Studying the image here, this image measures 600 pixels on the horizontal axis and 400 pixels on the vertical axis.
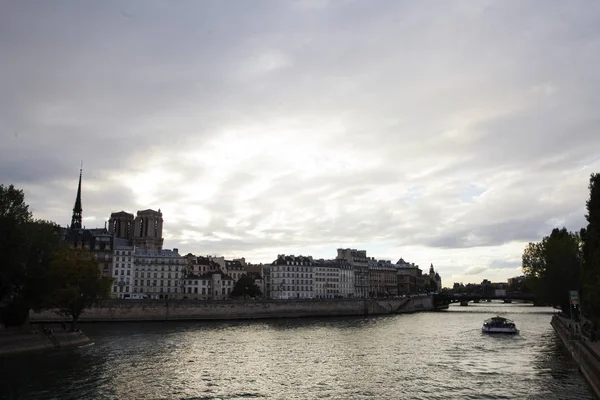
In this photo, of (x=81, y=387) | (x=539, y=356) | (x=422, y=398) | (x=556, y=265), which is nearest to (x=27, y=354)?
(x=81, y=387)

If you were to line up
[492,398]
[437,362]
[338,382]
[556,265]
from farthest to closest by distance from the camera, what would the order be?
[556,265] < [437,362] < [338,382] < [492,398]

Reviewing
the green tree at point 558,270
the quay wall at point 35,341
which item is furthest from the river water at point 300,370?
the green tree at point 558,270

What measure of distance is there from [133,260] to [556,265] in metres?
119

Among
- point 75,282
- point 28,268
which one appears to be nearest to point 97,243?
point 75,282

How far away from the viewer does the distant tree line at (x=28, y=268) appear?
55156 mm

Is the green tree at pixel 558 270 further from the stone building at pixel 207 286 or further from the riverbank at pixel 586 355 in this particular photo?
the stone building at pixel 207 286

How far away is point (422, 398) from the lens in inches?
1447

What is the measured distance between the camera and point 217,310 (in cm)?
12925

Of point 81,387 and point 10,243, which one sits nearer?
point 81,387

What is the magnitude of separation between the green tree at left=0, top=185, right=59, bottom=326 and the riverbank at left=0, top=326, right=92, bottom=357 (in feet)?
9.23

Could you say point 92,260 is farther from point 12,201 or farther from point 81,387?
point 81,387

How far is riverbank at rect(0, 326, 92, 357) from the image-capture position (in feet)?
183

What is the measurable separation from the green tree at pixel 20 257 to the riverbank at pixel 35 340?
2.81m

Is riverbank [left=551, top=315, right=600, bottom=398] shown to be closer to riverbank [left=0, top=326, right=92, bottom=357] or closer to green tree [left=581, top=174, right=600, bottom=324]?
green tree [left=581, top=174, right=600, bottom=324]
